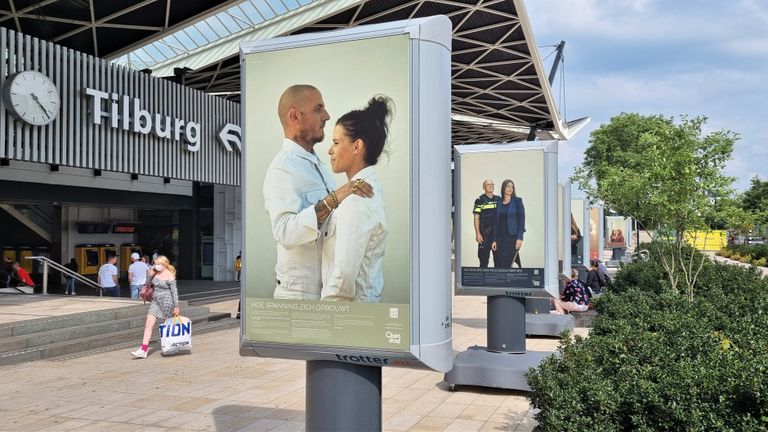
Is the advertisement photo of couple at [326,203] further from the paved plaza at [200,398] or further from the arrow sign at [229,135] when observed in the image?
the arrow sign at [229,135]

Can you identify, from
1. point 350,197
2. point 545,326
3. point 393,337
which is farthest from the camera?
point 545,326

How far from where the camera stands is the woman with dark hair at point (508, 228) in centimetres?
837

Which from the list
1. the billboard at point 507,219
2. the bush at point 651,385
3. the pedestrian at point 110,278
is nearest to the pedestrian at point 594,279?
the billboard at point 507,219

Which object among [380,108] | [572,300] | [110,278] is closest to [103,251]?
[110,278]

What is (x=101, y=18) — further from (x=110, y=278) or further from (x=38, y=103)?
(x=110, y=278)

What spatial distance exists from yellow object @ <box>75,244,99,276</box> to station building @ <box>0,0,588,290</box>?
6cm

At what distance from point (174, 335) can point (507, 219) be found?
5.56 meters

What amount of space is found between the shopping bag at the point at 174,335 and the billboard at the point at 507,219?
4.56m

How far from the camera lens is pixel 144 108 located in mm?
15539

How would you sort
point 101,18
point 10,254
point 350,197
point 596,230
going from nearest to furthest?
1. point 350,197
2. point 101,18
3. point 10,254
4. point 596,230

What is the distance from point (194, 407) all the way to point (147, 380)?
1.77 meters

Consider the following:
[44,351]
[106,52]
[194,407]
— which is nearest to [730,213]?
[194,407]

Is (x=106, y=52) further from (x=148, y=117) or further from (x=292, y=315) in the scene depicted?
(x=292, y=315)

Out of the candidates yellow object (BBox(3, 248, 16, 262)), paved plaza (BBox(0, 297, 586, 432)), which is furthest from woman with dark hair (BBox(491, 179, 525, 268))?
yellow object (BBox(3, 248, 16, 262))
